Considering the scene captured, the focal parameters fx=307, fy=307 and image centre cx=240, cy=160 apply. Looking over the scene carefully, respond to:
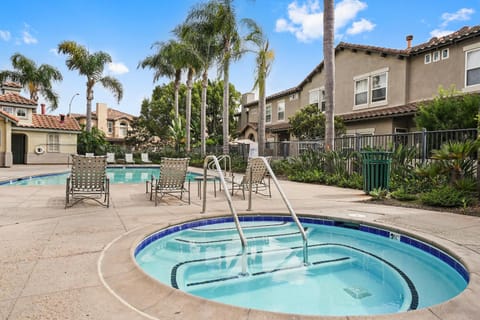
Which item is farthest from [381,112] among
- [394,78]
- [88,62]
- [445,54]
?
[88,62]

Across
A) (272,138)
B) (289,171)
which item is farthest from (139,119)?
(289,171)

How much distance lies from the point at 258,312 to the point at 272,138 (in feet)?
80.4

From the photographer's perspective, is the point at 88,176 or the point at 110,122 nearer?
the point at 88,176

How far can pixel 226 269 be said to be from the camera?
3.83 metres

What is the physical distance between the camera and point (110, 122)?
46.6 m

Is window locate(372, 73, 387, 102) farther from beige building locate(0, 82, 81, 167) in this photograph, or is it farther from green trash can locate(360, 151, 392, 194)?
beige building locate(0, 82, 81, 167)

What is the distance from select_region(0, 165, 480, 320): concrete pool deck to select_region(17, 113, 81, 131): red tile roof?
19.9 metres

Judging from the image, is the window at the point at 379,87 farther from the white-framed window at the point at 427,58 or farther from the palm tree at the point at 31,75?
the palm tree at the point at 31,75

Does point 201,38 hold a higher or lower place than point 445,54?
higher

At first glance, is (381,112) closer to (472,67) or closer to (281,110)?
(472,67)

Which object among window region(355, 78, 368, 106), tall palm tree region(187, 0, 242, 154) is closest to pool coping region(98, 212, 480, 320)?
tall palm tree region(187, 0, 242, 154)

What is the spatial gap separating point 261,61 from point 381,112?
6.95 m

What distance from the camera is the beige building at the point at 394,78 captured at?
46.6ft

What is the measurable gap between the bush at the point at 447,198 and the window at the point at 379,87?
11890 mm
